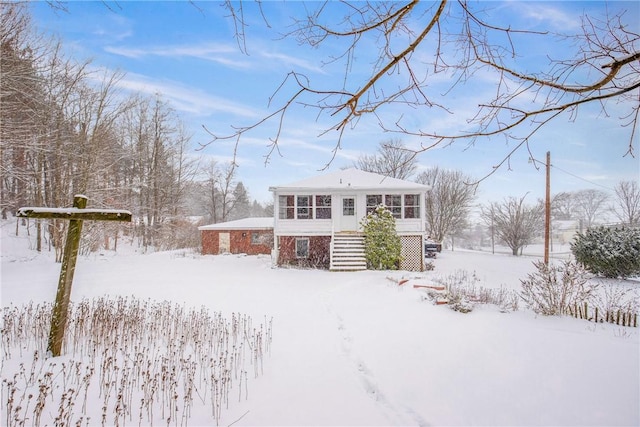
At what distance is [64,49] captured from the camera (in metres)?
14.2

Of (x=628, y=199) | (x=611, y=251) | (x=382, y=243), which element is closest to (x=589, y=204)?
(x=628, y=199)

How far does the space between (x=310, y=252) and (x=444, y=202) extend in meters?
18.2

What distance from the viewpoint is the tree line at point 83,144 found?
406 inches

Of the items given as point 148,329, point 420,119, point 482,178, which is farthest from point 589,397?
point 148,329

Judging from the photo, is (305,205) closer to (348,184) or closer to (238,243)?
(348,184)

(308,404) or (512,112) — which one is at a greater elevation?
(512,112)

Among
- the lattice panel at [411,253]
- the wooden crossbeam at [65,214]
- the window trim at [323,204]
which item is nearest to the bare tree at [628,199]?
the lattice panel at [411,253]

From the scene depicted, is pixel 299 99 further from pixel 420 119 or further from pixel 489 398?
pixel 489 398

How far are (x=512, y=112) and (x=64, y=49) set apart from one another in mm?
18775

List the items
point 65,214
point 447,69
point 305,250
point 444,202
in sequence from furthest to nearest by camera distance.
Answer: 1. point 444,202
2. point 305,250
3. point 65,214
4. point 447,69

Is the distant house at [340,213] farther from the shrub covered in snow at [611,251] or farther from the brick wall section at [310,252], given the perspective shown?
the shrub covered in snow at [611,251]

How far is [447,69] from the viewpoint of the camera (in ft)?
7.45

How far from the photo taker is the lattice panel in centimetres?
1595

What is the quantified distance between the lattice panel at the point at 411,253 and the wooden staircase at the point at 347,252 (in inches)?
86.4
